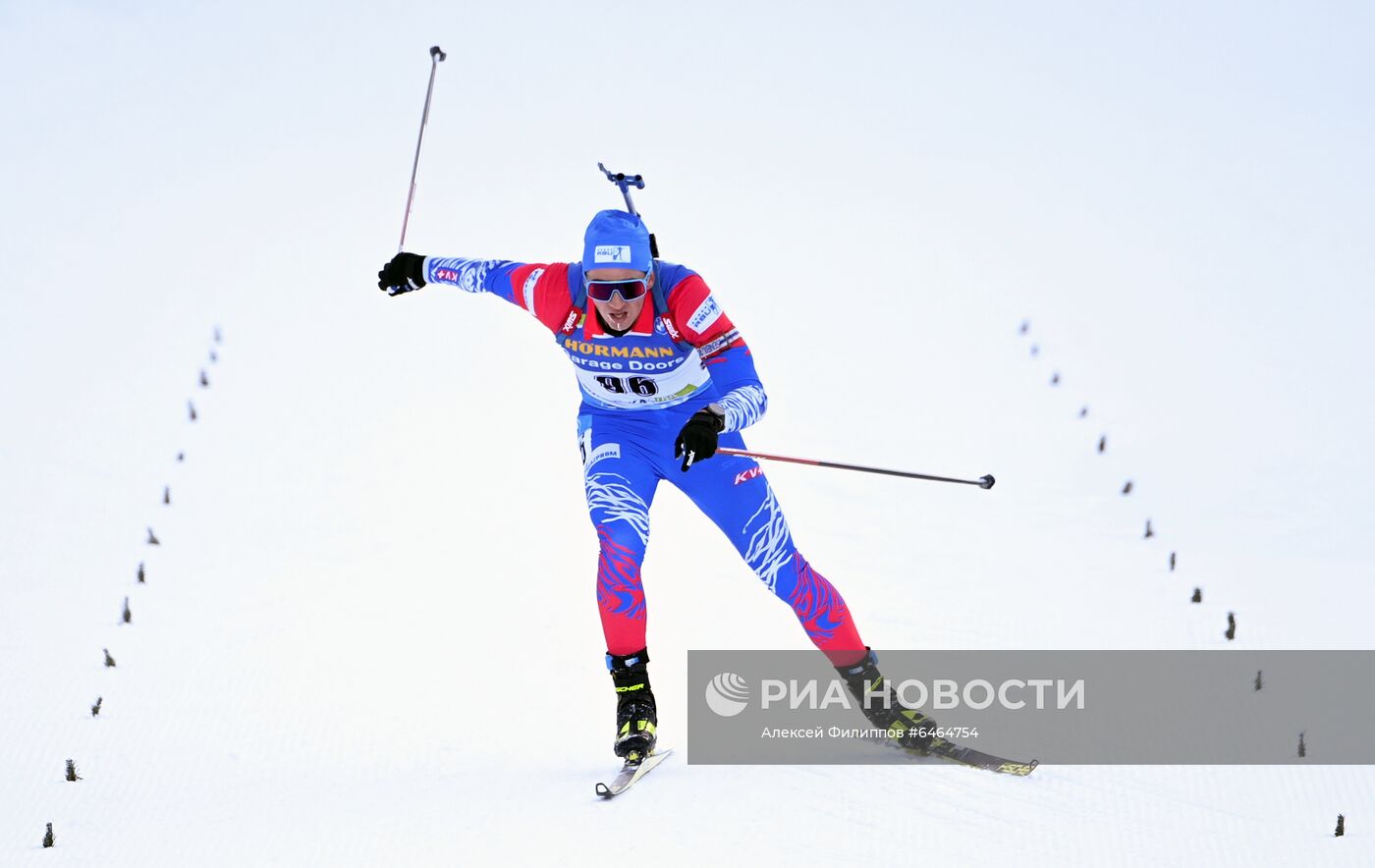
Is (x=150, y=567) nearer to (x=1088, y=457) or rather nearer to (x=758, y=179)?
(x=1088, y=457)

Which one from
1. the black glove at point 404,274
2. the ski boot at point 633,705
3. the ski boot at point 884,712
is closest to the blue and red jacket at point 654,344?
the black glove at point 404,274

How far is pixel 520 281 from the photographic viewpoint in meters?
5.74

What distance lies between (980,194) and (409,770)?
9.37 meters

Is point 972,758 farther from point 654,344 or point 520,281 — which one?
point 520,281

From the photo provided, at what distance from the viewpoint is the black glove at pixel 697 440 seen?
4.98m

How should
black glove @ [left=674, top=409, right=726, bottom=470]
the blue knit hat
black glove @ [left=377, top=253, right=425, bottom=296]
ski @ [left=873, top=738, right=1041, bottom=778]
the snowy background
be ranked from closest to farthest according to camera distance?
black glove @ [left=674, top=409, right=726, bottom=470] < the blue knit hat < the snowy background < ski @ [left=873, top=738, right=1041, bottom=778] < black glove @ [left=377, top=253, right=425, bottom=296]

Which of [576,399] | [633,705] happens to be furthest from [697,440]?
[576,399]

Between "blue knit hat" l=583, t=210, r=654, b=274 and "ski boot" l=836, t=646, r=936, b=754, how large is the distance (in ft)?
5.69

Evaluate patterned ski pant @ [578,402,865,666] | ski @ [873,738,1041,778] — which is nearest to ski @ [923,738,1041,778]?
ski @ [873,738,1041,778]

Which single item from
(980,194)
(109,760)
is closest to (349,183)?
(980,194)

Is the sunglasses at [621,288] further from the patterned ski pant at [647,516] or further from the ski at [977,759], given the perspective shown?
the ski at [977,759]

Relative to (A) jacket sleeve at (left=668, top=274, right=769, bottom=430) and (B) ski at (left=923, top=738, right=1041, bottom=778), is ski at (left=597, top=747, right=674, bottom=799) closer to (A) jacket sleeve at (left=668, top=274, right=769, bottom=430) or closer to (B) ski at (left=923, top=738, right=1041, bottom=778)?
(B) ski at (left=923, top=738, right=1041, bottom=778)

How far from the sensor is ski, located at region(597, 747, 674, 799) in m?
5.17

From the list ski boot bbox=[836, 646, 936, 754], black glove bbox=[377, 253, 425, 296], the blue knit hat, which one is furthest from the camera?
black glove bbox=[377, 253, 425, 296]
